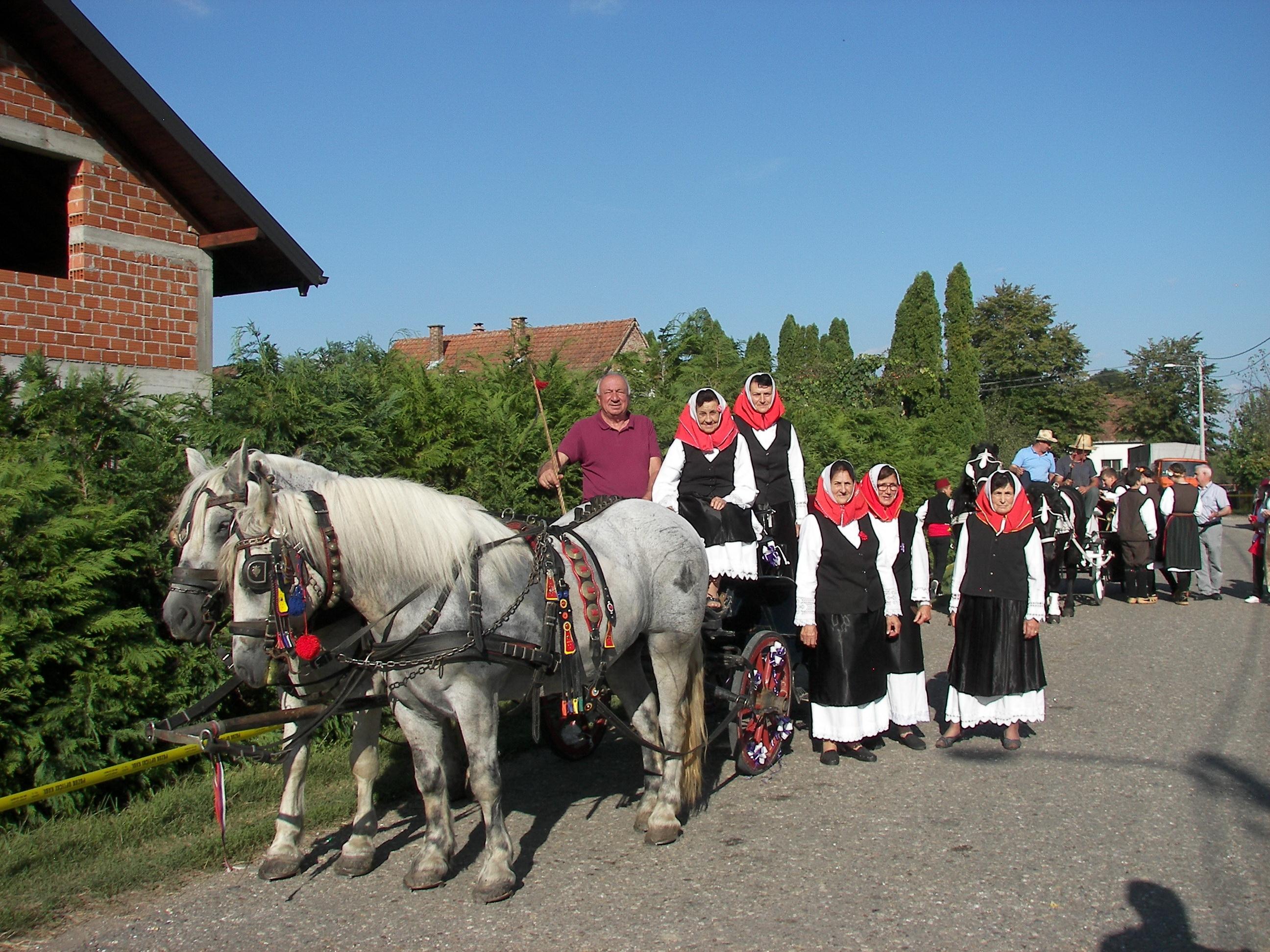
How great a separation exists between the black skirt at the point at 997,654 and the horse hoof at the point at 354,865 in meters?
3.96

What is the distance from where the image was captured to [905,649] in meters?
6.51

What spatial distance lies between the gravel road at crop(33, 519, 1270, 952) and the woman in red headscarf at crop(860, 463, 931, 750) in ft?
0.92

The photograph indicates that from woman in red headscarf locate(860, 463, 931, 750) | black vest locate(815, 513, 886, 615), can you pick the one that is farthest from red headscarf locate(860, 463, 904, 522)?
black vest locate(815, 513, 886, 615)

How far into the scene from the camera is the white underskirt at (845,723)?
6.11 m

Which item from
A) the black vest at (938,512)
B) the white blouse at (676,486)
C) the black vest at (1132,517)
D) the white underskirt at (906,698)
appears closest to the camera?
the white blouse at (676,486)

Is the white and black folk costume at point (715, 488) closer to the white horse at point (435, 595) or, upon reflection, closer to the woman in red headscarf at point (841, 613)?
the woman in red headscarf at point (841, 613)

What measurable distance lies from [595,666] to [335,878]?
1.45 meters

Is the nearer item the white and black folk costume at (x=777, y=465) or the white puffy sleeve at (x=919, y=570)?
the white and black folk costume at (x=777, y=465)

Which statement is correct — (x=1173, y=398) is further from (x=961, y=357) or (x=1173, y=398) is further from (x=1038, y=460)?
(x=1038, y=460)

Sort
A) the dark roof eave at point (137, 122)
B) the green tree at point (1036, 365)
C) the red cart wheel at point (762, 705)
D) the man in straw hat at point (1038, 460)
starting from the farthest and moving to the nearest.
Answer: the green tree at point (1036, 365) → the man in straw hat at point (1038, 460) → the dark roof eave at point (137, 122) → the red cart wheel at point (762, 705)

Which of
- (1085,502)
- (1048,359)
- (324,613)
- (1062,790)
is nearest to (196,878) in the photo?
(324,613)

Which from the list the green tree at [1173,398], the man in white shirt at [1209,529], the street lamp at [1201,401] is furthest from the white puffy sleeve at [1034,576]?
the green tree at [1173,398]

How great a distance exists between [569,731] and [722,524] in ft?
5.32

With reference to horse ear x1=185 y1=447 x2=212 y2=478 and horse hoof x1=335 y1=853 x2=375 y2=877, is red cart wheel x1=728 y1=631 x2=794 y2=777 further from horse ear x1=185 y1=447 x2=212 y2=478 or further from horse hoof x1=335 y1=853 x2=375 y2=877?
horse ear x1=185 y1=447 x2=212 y2=478
